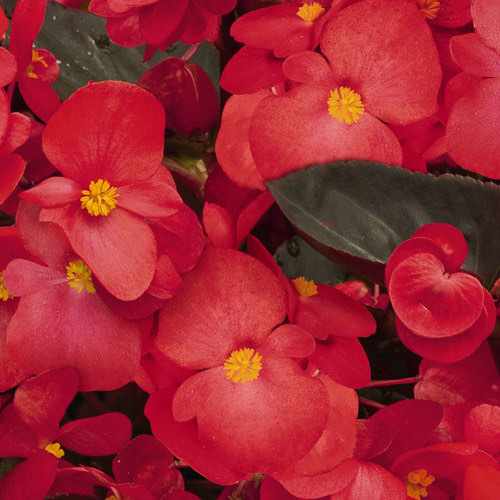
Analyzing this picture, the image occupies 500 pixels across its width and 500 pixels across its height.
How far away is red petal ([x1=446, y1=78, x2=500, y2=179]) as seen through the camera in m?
0.34

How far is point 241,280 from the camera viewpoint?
0.32m

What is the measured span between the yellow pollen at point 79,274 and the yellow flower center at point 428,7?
198mm

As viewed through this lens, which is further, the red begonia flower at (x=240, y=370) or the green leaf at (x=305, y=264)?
the green leaf at (x=305, y=264)

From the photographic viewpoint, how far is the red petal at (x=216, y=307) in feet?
1.05

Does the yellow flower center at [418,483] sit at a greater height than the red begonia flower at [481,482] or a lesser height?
lesser

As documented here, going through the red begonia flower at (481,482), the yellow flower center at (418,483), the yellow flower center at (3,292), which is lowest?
the yellow flower center at (418,483)

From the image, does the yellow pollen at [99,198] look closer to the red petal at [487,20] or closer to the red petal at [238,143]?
the red petal at [238,143]

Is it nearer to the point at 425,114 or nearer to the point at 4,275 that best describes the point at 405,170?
the point at 425,114

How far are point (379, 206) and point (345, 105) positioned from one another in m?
0.05

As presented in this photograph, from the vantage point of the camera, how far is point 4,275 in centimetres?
32

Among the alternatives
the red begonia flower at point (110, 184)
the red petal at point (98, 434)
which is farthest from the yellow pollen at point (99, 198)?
the red petal at point (98, 434)

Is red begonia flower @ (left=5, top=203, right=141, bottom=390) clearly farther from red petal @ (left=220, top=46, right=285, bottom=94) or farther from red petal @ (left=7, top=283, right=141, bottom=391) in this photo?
red petal @ (left=220, top=46, right=285, bottom=94)

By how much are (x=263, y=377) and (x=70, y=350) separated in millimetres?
84

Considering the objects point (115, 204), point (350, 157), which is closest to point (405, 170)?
point (350, 157)
